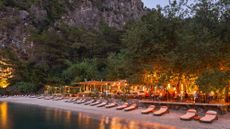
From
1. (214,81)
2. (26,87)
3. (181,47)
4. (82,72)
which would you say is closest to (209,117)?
(214,81)

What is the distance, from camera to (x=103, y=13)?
9725 centimetres

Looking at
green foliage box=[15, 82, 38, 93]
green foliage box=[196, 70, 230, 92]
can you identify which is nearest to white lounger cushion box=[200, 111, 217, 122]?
green foliage box=[196, 70, 230, 92]

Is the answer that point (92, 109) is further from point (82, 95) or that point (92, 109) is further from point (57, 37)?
point (57, 37)

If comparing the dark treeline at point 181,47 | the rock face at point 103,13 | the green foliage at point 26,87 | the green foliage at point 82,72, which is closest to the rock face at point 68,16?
the rock face at point 103,13

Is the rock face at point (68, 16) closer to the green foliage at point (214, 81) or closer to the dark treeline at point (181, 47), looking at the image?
the dark treeline at point (181, 47)

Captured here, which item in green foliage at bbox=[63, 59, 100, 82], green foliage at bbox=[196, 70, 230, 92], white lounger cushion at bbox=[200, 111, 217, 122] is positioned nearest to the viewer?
white lounger cushion at bbox=[200, 111, 217, 122]

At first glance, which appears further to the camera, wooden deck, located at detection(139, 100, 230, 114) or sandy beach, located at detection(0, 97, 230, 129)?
wooden deck, located at detection(139, 100, 230, 114)

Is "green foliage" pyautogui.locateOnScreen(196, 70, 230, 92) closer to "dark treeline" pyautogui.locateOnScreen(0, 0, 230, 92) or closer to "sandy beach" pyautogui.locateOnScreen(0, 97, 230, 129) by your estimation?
"dark treeline" pyautogui.locateOnScreen(0, 0, 230, 92)

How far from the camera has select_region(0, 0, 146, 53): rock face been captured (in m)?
83.0

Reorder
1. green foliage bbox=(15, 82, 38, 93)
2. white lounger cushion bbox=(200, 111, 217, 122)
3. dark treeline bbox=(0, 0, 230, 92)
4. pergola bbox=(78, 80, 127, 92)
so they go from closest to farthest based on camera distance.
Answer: white lounger cushion bbox=(200, 111, 217, 122), dark treeline bbox=(0, 0, 230, 92), pergola bbox=(78, 80, 127, 92), green foliage bbox=(15, 82, 38, 93)

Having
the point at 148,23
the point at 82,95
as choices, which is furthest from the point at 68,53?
the point at 148,23

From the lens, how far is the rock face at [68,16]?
3268 inches

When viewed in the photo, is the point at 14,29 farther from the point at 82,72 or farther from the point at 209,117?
the point at 209,117

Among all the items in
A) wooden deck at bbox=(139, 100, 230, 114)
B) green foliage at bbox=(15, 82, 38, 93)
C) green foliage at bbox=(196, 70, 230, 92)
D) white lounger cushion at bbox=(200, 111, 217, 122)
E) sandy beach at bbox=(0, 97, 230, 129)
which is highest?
green foliage at bbox=(196, 70, 230, 92)
